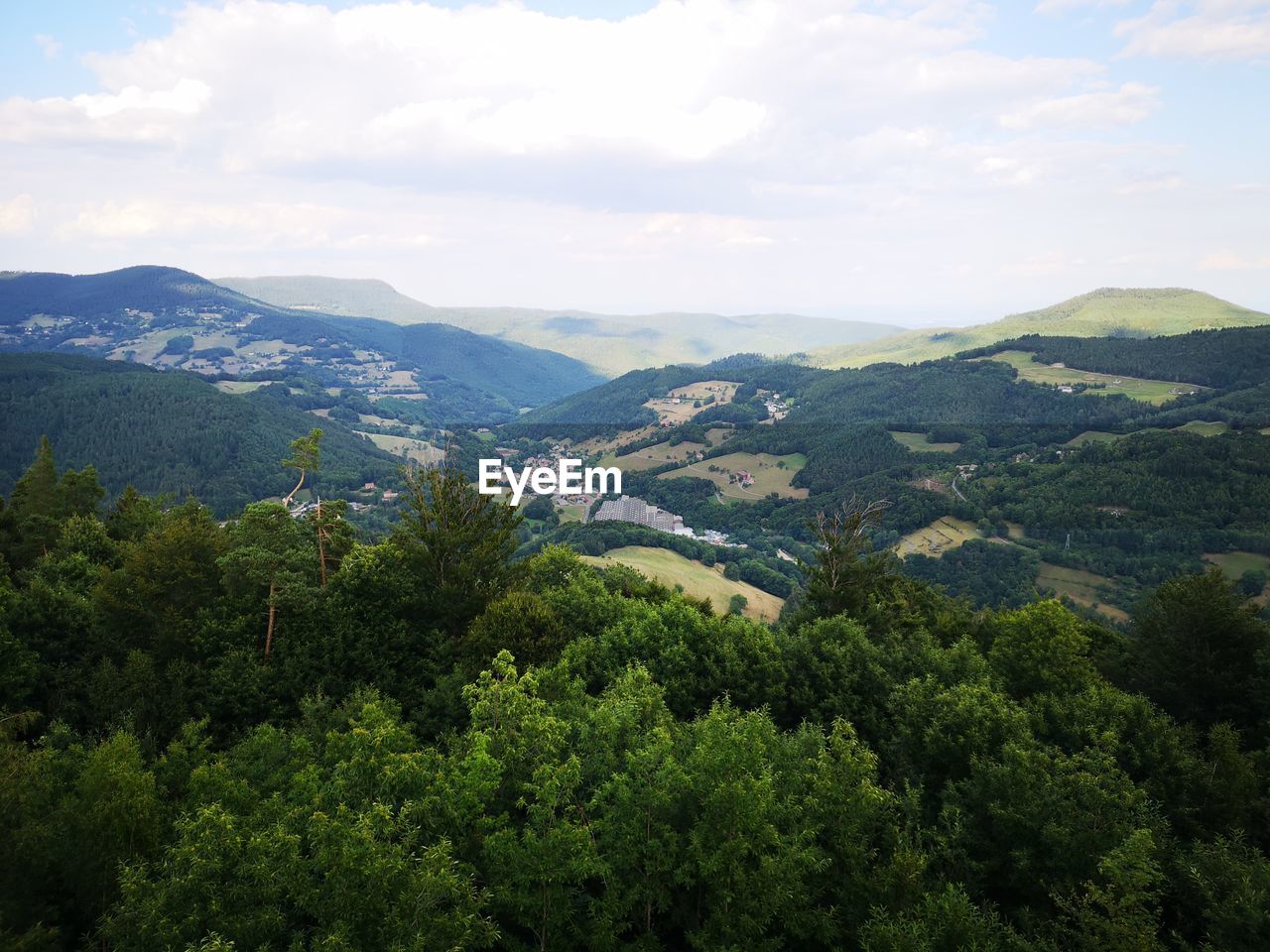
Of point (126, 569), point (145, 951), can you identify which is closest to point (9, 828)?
point (145, 951)

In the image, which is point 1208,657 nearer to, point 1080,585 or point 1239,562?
point 1080,585

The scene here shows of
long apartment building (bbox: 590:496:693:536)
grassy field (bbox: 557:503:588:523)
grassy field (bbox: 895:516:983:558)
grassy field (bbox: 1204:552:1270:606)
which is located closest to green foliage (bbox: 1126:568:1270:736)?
grassy field (bbox: 1204:552:1270:606)

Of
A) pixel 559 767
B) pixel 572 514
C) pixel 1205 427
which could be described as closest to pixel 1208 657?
pixel 559 767

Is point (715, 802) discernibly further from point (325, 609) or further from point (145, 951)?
point (325, 609)

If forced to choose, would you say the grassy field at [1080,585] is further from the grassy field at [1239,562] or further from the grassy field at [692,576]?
the grassy field at [692,576]

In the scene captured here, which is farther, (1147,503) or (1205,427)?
(1205,427)

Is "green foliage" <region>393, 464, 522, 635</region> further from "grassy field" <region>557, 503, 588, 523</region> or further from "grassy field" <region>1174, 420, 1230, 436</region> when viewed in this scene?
"grassy field" <region>1174, 420, 1230, 436</region>

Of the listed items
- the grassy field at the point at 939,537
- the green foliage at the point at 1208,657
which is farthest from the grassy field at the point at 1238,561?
the green foliage at the point at 1208,657
